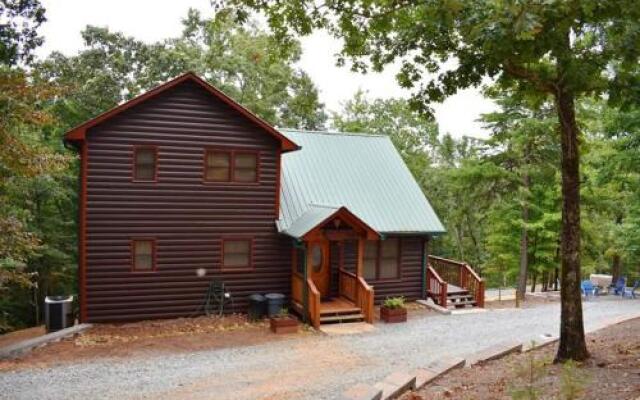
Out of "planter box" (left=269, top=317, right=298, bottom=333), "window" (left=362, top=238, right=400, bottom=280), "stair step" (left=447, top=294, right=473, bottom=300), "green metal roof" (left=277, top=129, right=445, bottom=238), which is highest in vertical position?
"green metal roof" (left=277, top=129, right=445, bottom=238)

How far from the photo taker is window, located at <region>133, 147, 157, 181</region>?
14.5 meters

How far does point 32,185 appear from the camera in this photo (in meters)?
19.5

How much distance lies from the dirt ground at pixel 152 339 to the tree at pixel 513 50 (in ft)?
24.0

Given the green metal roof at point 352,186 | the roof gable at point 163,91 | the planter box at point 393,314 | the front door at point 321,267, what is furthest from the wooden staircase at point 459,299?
the roof gable at point 163,91

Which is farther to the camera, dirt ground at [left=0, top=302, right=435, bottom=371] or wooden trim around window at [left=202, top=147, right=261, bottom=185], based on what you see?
wooden trim around window at [left=202, top=147, right=261, bottom=185]

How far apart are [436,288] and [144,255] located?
31.8ft

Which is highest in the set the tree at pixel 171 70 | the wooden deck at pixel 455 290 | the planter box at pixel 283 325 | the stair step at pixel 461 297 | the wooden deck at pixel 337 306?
the tree at pixel 171 70

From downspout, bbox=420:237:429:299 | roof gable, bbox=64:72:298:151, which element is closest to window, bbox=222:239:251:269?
roof gable, bbox=64:72:298:151

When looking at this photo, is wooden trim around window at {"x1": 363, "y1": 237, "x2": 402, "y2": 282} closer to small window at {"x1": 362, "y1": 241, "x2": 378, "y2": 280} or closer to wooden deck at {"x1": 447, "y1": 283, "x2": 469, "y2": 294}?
small window at {"x1": 362, "y1": 241, "x2": 378, "y2": 280}

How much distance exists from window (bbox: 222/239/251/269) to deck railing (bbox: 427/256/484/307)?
21.6ft

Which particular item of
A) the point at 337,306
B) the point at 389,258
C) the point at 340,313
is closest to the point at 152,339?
the point at 340,313

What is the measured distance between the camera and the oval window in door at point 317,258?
16375 millimetres

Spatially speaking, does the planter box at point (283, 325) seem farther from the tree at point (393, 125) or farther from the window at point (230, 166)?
the tree at point (393, 125)

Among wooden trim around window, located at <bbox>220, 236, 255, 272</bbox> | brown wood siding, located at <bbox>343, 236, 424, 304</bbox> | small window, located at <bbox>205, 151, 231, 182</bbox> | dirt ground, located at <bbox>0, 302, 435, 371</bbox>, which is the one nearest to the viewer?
dirt ground, located at <bbox>0, 302, 435, 371</bbox>
